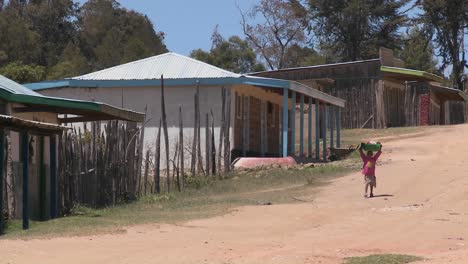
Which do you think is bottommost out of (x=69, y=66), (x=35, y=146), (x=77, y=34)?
(x=35, y=146)

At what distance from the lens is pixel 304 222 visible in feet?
42.6

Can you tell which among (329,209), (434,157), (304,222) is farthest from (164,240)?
(434,157)

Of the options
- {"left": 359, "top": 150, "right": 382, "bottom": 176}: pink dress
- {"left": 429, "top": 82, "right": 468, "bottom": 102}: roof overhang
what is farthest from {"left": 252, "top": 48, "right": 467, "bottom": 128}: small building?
{"left": 359, "top": 150, "right": 382, "bottom": 176}: pink dress

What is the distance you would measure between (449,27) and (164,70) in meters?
31.3

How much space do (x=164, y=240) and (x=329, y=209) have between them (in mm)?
4823

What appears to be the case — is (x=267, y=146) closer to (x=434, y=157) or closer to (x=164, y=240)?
(x=434, y=157)

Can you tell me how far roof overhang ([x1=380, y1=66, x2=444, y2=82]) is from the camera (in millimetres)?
36531

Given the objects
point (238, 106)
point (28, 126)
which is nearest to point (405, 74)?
point (238, 106)

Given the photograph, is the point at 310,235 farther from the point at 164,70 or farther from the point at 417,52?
the point at 417,52

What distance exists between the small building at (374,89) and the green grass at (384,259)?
27711mm

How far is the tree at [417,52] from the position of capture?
189 ft

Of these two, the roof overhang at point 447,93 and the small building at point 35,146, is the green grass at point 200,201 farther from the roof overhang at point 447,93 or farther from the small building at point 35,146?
the roof overhang at point 447,93

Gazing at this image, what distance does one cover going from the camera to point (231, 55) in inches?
2542

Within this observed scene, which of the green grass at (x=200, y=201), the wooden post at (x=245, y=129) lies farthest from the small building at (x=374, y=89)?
the green grass at (x=200, y=201)
